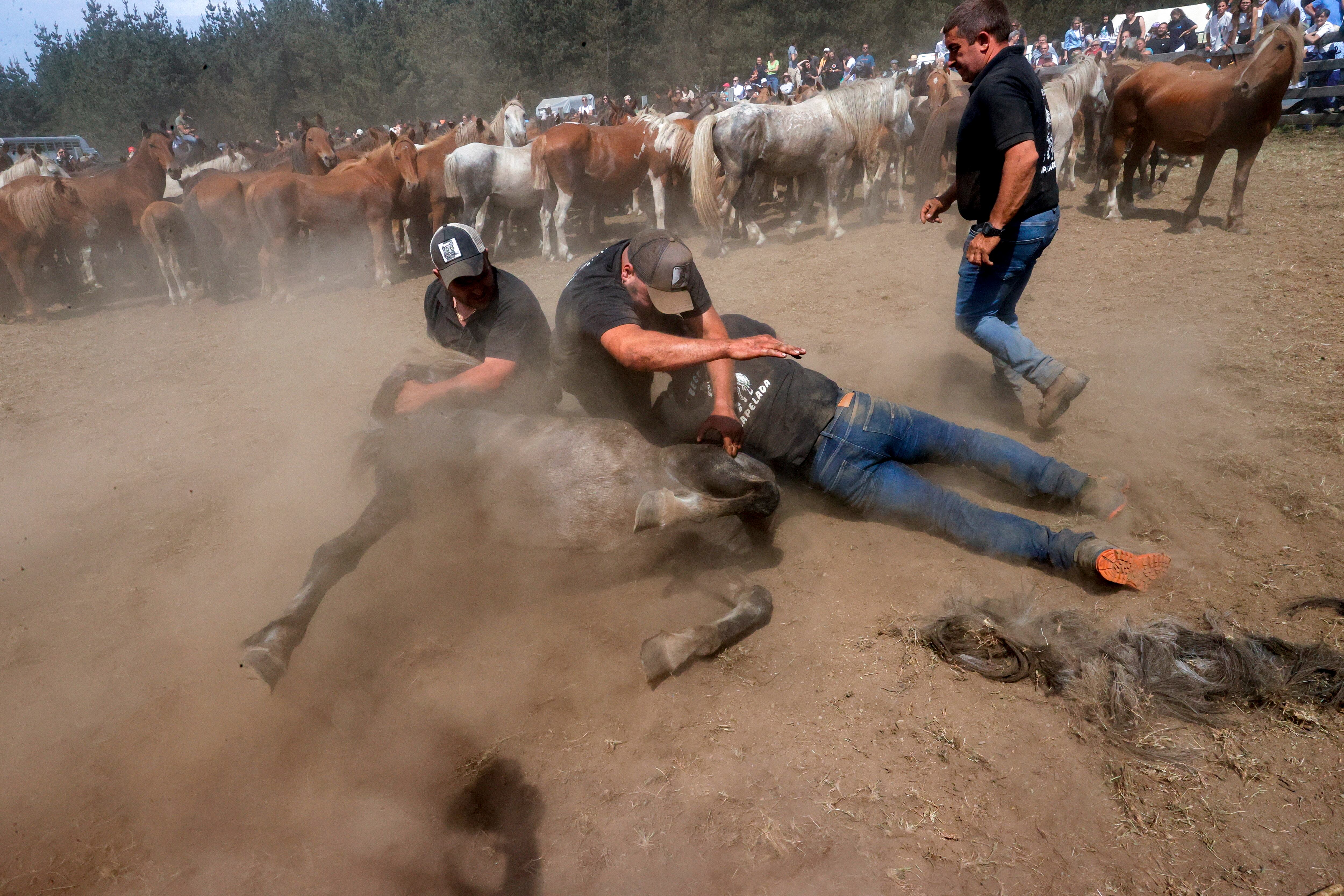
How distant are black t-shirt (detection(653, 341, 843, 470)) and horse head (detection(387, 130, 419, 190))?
10450mm

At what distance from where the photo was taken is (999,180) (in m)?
3.84

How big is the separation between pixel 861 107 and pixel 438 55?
145ft

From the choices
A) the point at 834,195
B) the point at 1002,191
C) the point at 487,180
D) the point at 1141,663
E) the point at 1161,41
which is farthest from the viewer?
the point at 1161,41

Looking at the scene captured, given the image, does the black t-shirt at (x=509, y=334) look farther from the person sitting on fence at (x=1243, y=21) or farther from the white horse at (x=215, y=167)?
the person sitting on fence at (x=1243, y=21)

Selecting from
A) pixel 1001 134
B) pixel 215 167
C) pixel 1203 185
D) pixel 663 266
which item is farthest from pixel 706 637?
pixel 215 167

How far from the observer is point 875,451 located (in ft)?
11.3

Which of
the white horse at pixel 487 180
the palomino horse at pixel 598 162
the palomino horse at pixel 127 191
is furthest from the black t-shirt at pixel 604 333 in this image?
the palomino horse at pixel 127 191

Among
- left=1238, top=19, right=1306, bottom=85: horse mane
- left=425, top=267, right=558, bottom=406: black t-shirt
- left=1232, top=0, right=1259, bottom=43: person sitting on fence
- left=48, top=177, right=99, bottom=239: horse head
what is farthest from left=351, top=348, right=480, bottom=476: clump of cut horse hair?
left=1232, top=0, right=1259, bottom=43: person sitting on fence

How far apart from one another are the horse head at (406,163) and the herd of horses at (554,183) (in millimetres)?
29

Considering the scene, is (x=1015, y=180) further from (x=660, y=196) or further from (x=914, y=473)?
(x=660, y=196)

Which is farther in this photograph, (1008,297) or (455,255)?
(1008,297)

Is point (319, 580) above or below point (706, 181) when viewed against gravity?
below

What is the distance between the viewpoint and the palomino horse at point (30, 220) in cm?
1112

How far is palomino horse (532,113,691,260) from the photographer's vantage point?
11.8 m
